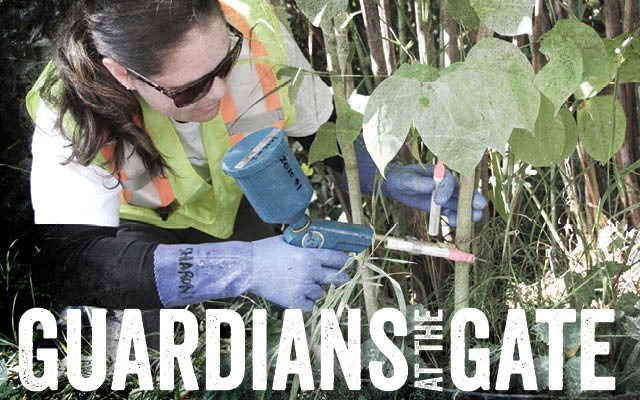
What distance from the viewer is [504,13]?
1.13m

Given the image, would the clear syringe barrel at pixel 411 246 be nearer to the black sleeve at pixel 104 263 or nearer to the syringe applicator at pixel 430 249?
the syringe applicator at pixel 430 249

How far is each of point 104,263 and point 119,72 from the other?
386mm

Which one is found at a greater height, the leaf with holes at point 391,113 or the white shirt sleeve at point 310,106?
the leaf with holes at point 391,113

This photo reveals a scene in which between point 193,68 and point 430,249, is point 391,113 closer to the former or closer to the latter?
point 430,249

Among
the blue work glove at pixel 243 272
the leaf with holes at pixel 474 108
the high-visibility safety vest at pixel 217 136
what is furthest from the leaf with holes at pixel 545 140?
the high-visibility safety vest at pixel 217 136

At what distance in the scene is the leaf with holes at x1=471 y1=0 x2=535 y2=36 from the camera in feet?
3.69

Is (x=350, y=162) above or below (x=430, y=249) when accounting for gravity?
above

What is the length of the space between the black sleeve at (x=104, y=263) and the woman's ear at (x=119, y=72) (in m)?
0.30

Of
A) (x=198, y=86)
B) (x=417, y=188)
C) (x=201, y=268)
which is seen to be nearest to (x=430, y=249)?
(x=417, y=188)

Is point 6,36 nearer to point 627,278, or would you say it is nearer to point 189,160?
point 189,160

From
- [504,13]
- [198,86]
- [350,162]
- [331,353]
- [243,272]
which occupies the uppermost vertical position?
[504,13]

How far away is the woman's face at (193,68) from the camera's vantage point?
5.20ft

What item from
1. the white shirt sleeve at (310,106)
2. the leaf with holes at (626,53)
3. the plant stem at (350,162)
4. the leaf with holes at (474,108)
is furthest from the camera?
the white shirt sleeve at (310,106)

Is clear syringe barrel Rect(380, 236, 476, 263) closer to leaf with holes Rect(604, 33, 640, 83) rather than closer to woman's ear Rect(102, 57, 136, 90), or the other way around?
leaf with holes Rect(604, 33, 640, 83)
